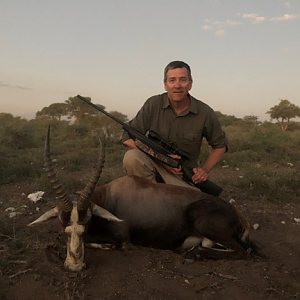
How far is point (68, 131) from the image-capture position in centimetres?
1870

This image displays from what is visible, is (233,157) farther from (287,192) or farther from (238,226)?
(238,226)

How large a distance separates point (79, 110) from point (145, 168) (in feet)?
83.9

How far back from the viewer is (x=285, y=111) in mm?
A: 28484

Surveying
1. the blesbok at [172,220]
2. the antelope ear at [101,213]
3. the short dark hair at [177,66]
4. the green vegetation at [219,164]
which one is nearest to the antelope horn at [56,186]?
the antelope ear at [101,213]

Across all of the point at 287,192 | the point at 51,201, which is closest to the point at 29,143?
the point at 51,201

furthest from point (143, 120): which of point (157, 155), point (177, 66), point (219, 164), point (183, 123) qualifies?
point (219, 164)

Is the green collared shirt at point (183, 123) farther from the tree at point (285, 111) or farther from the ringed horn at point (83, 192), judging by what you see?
the tree at point (285, 111)

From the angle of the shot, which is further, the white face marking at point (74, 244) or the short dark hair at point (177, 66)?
the short dark hair at point (177, 66)

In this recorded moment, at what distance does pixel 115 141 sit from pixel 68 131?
594 cm

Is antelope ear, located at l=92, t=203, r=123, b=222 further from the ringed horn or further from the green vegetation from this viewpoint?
the green vegetation

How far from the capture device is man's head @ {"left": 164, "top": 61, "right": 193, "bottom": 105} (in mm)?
4469

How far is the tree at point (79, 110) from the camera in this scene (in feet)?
92.5

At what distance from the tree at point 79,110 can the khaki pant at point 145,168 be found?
24.2 meters

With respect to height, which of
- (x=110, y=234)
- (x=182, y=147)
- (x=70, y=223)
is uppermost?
(x=182, y=147)
